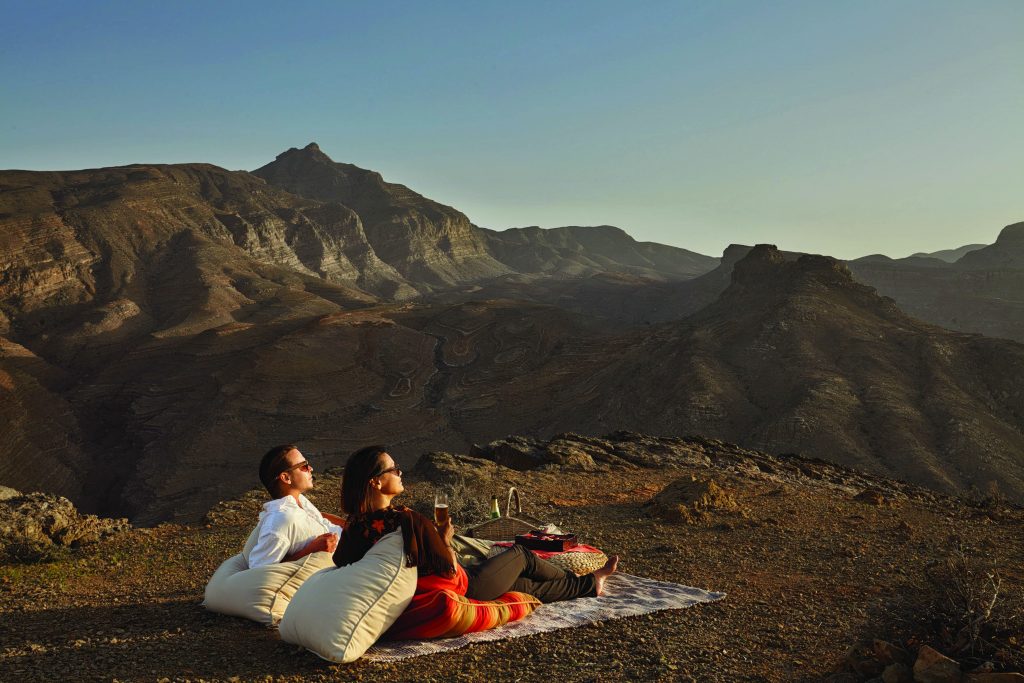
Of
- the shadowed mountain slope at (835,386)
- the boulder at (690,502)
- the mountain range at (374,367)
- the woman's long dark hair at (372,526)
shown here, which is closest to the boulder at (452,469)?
the boulder at (690,502)

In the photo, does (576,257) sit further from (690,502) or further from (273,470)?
(273,470)

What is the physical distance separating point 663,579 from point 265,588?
351 centimetres

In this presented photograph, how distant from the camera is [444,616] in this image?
4.56 m

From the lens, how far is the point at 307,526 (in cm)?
523

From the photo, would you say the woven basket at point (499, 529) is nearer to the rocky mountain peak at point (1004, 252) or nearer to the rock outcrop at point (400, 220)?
the rock outcrop at point (400, 220)

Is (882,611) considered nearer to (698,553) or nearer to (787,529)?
(698,553)

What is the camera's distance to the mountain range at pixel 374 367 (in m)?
29.9

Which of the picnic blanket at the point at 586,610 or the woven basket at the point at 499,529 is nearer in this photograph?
the picnic blanket at the point at 586,610

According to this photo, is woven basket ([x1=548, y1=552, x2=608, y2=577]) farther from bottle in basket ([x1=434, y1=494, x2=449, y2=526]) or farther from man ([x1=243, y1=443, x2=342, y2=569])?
man ([x1=243, y1=443, x2=342, y2=569])

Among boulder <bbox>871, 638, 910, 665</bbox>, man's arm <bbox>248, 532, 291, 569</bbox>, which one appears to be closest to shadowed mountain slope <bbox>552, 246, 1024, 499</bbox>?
boulder <bbox>871, 638, 910, 665</bbox>

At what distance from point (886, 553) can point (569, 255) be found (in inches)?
6486

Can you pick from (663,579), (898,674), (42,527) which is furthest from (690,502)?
(42,527)

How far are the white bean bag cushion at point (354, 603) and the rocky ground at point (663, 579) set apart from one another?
0.47 feet

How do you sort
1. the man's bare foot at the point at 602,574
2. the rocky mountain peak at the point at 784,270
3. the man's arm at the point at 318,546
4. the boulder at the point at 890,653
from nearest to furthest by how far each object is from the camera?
the boulder at the point at 890,653, the man's arm at the point at 318,546, the man's bare foot at the point at 602,574, the rocky mountain peak at the point at 784,270
